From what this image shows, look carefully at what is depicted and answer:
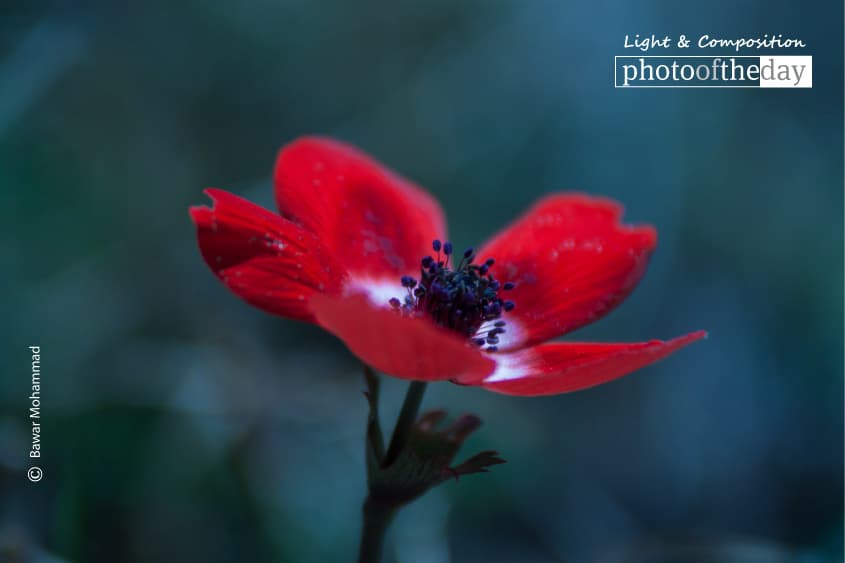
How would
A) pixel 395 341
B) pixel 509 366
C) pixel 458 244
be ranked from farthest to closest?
pixel 458 244 → pixel 509 366 → pixel 395 341

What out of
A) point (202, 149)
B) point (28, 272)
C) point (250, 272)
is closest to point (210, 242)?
point (250, 272)

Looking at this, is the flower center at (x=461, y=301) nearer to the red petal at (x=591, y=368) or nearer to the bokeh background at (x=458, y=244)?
the red petal at (x=591, y=368)

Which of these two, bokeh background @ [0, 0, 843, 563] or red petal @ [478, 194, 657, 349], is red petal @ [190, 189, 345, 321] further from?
bokeh background @ [0, 0, 843, 563]

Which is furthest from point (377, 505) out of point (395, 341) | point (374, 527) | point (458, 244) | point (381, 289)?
point (458, 244)

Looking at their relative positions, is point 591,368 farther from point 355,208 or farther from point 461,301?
point 355,208

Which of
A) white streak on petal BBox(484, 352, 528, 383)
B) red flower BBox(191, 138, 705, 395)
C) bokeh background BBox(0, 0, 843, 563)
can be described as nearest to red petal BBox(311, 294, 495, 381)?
red flower BBox(191, 138, 705, 395)

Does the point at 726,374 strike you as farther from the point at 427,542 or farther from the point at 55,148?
the point at 55,148
